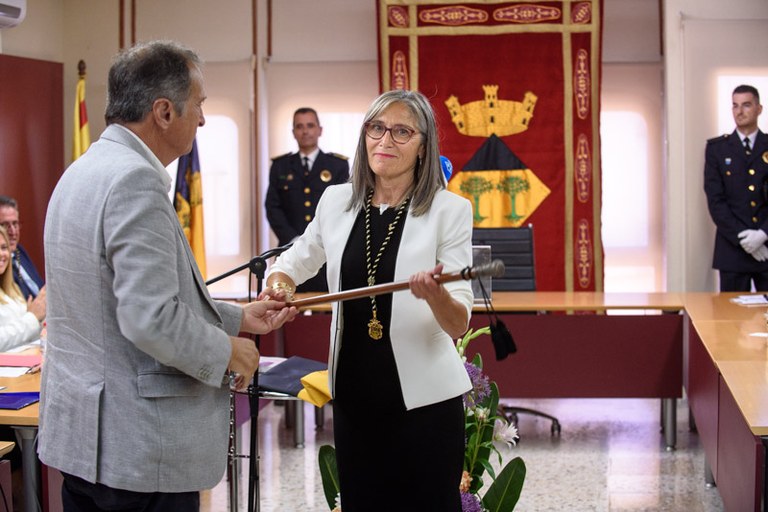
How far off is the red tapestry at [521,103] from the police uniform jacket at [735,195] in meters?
0.74

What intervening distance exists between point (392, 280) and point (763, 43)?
4859 mm

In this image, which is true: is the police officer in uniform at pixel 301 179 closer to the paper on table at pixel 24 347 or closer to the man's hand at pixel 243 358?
the paper on table at pixel 24 347

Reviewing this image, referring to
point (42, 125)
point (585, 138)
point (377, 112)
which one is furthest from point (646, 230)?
point (377, 112)

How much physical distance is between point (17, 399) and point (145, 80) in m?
1.34

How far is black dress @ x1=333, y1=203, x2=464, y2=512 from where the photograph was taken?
1988 millimetres

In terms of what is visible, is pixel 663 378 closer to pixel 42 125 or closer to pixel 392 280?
pixel 392 280

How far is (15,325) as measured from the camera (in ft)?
12.1

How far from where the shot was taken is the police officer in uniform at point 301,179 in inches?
238

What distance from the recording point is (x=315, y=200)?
6.09 metres

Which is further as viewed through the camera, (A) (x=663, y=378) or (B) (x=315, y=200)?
(B) (x=315, y=200)

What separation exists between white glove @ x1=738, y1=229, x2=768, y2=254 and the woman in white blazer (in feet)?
13.1

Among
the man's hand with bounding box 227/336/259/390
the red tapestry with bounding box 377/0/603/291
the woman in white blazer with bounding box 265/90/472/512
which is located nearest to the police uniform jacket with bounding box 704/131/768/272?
the red tapestry with bounding box 377/0/603/291

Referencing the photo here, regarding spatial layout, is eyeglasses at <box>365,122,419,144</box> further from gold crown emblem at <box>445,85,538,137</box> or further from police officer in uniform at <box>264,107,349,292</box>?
gold crown emblem at <box>445,85,538,137</box>

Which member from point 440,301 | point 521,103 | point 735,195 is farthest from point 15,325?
point 735,195
